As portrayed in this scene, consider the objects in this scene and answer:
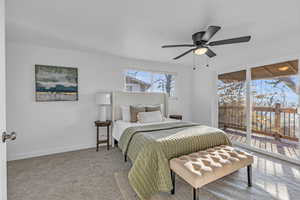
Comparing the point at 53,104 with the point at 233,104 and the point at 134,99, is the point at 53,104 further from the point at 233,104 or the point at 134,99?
the point at 233,104

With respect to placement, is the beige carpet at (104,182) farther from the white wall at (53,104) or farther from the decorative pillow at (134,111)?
the decorative pillow at (134,111)

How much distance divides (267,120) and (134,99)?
10.9ft

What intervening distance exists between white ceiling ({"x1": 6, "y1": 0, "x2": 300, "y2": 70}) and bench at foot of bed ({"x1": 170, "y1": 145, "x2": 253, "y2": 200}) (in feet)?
6.51

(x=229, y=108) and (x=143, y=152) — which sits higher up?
(x=229, y=108)

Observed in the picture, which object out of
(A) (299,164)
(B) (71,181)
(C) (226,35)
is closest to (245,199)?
(A) (299,164)

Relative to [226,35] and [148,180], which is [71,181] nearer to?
[148,180]

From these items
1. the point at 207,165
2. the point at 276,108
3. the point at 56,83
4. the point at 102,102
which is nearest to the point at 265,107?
the point at 276,108

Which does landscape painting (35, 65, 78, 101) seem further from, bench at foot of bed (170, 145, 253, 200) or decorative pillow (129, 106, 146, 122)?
bench at foot of bed (170, 145, 253, 200)

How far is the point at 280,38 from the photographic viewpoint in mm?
2779

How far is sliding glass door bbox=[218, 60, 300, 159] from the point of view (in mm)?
2793

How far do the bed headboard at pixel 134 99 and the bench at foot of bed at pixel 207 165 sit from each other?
2248 mm

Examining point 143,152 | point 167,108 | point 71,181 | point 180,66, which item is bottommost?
point 71,181

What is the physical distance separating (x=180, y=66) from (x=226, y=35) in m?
2.29

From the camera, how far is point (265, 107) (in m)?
3.20
